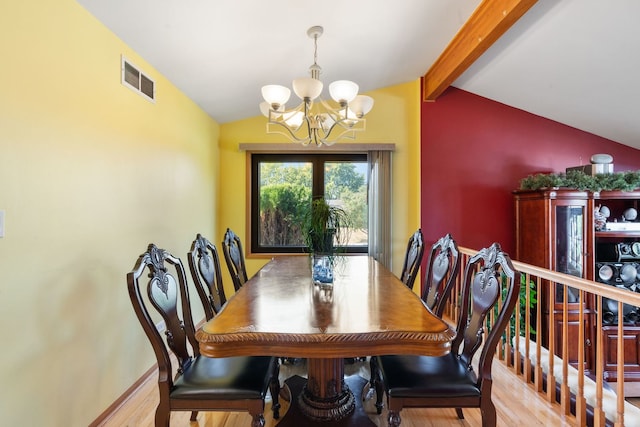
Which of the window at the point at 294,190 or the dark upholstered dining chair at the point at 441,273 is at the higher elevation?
the window at the point at 294,190

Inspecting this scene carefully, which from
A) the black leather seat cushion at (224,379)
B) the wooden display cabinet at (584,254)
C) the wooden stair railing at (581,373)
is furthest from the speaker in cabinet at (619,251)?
the black leather seat cushion at (224,379)

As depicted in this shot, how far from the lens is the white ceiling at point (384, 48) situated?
6.84 feet

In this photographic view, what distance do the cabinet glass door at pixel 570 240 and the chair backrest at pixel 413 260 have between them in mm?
1849

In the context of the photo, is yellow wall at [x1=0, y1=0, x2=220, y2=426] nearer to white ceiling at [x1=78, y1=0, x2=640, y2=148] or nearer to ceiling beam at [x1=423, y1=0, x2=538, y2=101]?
white ceiling at [x1=78, y1=0, x2=640, y2=148]

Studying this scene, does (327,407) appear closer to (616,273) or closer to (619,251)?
(616,273)

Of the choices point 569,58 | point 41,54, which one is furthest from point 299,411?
point 569,58

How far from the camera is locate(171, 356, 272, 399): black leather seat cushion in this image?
4.61 ft

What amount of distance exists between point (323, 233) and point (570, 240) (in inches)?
115

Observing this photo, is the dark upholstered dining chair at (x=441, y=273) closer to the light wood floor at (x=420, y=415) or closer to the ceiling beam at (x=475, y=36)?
the light wood floor at (x=420, y=415)

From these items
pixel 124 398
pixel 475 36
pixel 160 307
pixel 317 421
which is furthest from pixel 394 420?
pixel 475 36

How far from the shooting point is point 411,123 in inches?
158

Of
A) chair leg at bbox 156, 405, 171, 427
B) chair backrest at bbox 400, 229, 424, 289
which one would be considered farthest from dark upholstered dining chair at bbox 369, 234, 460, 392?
chair leg at bbox 156, 405, 171, 427

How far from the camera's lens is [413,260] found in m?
2.51

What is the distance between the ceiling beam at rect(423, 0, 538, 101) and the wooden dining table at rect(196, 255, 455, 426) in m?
1.91
